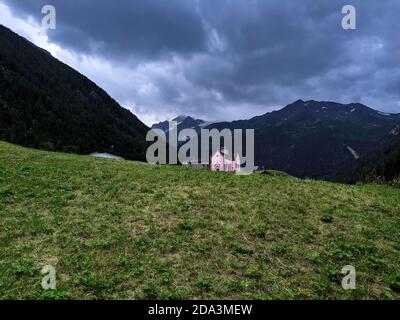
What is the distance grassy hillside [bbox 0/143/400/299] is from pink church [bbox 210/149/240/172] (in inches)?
2020

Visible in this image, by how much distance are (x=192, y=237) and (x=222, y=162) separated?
63.6 meters

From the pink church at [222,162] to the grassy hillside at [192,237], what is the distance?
5131 cm

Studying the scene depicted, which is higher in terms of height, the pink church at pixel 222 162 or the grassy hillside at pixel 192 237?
the pink church at pixel 222 162

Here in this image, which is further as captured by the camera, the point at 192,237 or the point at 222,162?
the point at 222,162

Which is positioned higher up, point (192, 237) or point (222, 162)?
point (222, 162)

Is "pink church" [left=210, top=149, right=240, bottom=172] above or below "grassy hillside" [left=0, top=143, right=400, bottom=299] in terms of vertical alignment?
above

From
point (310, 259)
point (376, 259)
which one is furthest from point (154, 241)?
point (376, 259)

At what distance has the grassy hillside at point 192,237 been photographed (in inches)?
537

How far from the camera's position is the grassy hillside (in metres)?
13.6

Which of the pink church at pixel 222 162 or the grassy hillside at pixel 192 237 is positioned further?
the pink church at pixel 222 162

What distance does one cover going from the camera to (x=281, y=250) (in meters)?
16.6

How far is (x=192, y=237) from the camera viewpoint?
1769cm
